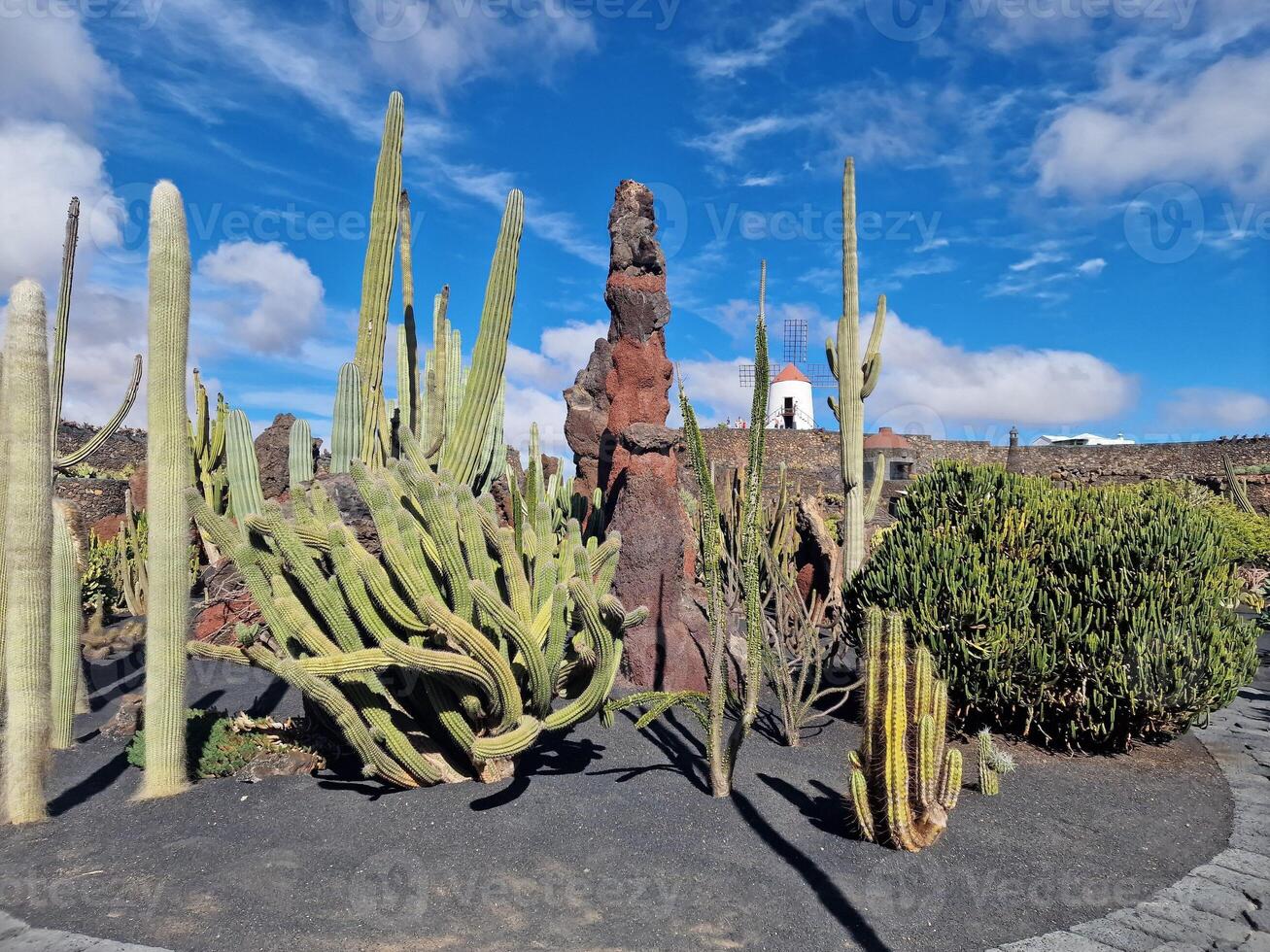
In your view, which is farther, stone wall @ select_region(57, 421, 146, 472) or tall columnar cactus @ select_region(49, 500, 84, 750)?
stone wall @ select_region(57, 421, 146, 472)

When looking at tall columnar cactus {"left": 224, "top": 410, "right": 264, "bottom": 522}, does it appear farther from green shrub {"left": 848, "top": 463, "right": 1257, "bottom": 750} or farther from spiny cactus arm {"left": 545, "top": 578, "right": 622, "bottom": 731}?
green shrub {"left": 848, "top": 463, "right": 1257, "bottom": 750}

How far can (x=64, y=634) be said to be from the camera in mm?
4930

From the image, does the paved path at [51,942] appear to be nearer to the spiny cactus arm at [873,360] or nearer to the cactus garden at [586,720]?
the cactus garden at [586,720]

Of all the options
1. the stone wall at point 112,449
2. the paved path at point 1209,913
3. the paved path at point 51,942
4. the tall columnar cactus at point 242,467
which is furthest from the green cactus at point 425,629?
the stone wall at point 112,449

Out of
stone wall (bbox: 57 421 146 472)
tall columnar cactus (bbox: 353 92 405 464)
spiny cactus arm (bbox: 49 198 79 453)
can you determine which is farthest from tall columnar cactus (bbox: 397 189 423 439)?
stone wall (bbox: 57 421 146 472)

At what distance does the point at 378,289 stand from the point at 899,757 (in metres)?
4.95

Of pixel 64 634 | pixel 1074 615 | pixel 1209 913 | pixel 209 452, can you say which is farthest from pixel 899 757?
pixel 209 452

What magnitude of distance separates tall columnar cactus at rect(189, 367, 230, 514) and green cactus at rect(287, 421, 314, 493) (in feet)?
13.6

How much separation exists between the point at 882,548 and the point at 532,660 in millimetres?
2781

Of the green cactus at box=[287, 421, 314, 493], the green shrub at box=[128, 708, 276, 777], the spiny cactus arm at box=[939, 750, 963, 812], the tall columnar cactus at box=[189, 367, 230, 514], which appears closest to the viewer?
the spiny cactus arm at box=[939, 750, 963, 812]

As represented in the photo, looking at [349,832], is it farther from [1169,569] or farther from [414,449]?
[1169,569]

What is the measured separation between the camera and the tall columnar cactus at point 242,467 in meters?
5.87

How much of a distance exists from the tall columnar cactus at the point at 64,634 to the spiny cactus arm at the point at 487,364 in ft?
7.91

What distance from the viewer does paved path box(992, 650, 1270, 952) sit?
2947 mm
